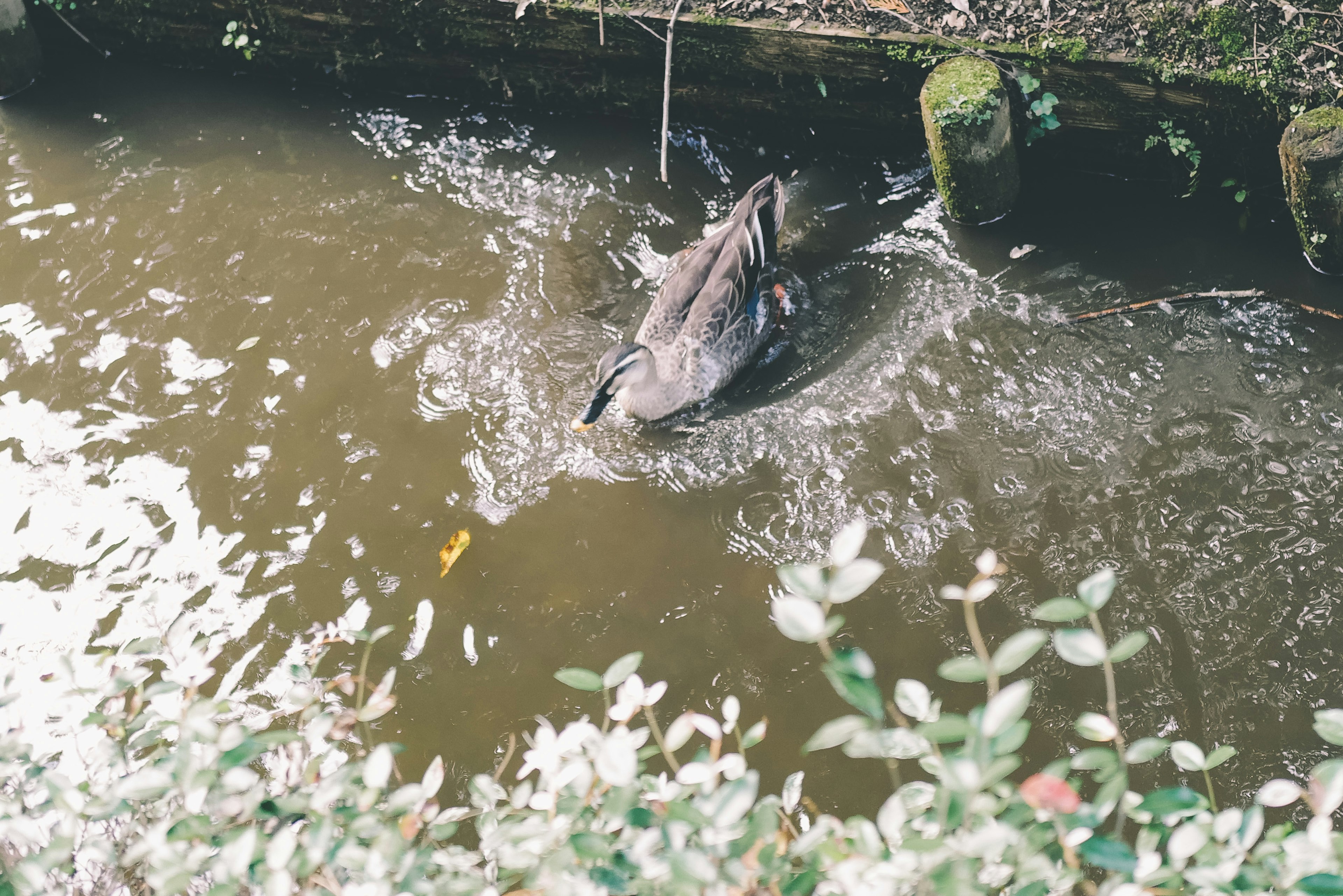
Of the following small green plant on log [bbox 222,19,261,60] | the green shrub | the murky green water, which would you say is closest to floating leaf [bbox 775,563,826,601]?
the green shrub

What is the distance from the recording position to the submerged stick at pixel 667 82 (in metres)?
4.19

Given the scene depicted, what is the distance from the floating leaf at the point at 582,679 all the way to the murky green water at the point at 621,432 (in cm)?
182

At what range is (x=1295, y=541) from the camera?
11.4 ft

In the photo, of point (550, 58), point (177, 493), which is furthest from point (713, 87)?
point (177, 493)

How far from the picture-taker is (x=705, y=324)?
14.3 feet

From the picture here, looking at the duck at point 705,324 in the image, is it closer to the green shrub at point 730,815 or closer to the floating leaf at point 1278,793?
the green shrub at point 730,815

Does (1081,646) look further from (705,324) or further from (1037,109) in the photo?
(1037,109)

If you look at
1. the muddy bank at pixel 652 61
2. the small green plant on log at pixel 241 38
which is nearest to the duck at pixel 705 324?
the muddy bank at pixel 652 61

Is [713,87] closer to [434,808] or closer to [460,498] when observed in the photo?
[460,498]

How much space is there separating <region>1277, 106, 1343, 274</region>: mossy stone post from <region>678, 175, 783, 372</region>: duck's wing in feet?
7.57

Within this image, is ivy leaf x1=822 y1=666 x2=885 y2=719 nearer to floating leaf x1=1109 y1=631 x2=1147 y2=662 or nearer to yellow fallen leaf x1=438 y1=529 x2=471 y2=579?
floating leaf x1=1109 y1=631 x2=1147 y2=662

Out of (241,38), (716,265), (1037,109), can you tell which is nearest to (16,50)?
(241,38)

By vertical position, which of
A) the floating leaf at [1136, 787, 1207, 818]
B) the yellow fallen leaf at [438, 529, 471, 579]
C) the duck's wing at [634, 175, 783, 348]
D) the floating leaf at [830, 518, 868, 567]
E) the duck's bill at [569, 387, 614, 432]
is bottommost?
the yellow fallen leaf at [438, 529, 471, 579]

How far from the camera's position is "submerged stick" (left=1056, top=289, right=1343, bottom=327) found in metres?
4.16
